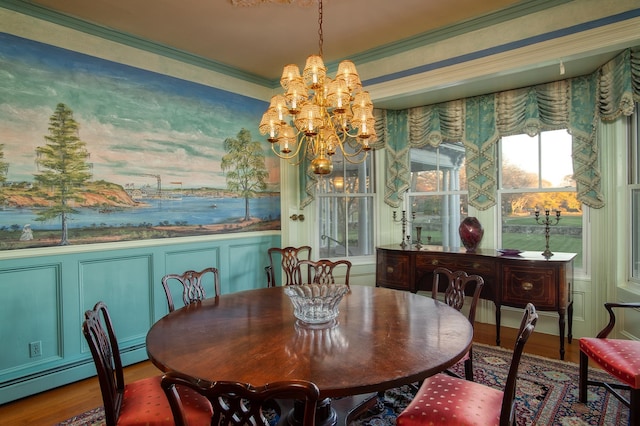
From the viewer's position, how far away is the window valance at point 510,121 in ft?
9.68

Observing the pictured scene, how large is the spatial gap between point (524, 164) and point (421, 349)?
2964 mm

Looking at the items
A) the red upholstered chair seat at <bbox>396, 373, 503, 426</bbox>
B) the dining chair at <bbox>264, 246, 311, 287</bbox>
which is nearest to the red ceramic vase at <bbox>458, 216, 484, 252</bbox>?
the dining chair at <bbox>264, 246, 311, 287</bbox>

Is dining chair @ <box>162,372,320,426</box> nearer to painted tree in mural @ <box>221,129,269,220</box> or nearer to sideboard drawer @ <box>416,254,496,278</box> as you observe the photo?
sideboard drawer @ <box>416,254,496,278</box>

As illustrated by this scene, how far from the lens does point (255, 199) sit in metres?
4.25

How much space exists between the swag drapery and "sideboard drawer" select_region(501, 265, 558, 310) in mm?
819

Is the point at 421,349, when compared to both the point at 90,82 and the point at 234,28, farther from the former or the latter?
the point at 90,82

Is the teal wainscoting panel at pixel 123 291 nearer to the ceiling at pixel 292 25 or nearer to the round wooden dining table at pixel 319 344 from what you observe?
the round wooden dining table at pixel 319 344

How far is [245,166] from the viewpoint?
416 centimetres

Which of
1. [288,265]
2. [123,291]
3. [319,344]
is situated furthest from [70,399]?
[319,344]

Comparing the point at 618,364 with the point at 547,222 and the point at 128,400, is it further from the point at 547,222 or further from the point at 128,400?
the point at 128,400

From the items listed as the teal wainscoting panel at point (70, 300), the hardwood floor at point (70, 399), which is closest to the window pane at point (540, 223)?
the hardwood floor at point (70, 399)

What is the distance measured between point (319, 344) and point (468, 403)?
2.30ft

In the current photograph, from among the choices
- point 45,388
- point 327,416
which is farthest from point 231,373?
point 45,388

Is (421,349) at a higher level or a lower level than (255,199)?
lower
